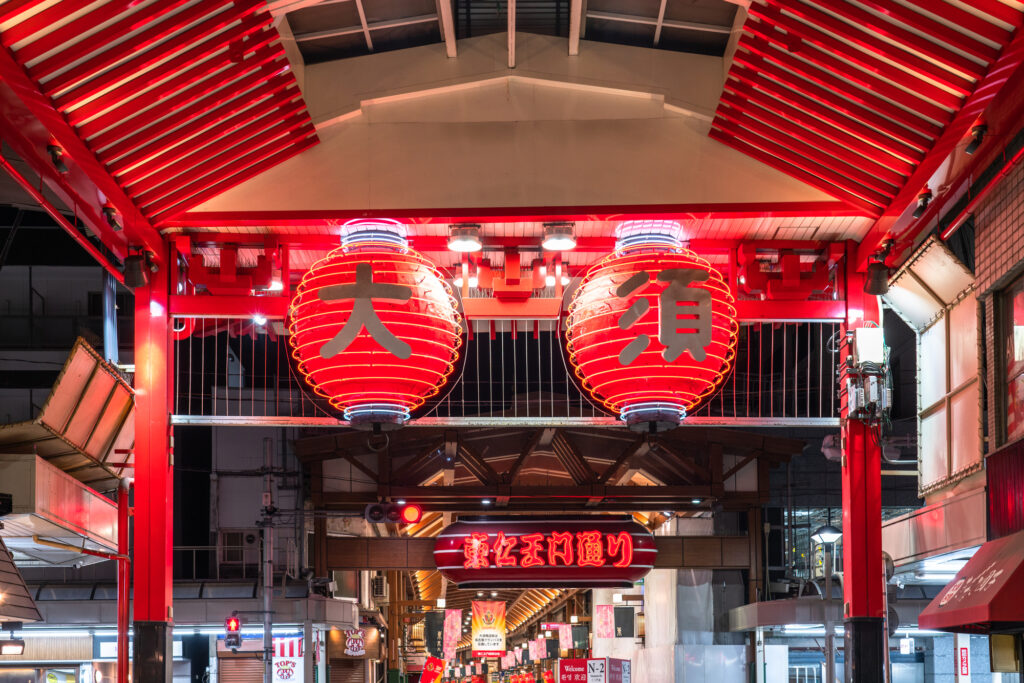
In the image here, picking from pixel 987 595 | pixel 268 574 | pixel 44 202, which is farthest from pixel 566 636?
pixel 44 202

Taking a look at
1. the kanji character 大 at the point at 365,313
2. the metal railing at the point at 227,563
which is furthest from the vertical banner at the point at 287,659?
the kanji character 大 at the point at 365,313

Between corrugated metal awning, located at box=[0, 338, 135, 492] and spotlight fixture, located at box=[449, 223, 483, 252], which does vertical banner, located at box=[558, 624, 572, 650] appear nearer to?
corrugated metal awning, located at box=[0, 338, 135, 492]

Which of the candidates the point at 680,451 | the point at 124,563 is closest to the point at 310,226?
the point at 124,563

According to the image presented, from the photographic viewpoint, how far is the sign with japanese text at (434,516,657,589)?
22281 mm

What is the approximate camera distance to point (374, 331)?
26.0 feet

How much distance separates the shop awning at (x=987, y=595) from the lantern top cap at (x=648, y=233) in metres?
3.18

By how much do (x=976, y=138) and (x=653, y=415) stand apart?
9.08ft

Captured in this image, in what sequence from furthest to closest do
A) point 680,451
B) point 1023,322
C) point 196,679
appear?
point 196,679 → point 680,451 → point 1023,322

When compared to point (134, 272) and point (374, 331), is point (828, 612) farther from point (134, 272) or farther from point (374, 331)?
point (374, 331)

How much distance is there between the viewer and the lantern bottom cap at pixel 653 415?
832 centimetres

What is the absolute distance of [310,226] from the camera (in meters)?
9.98

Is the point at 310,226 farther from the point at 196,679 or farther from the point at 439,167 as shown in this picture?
the point at 196,679

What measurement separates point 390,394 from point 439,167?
86.6 inches

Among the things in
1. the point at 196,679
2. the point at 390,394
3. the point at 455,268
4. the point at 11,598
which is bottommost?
the point at 196,679
